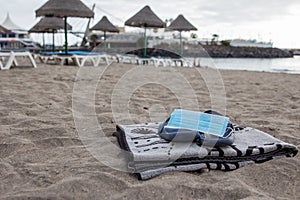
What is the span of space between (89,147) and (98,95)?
5.20 ft

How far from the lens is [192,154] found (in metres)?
1.26

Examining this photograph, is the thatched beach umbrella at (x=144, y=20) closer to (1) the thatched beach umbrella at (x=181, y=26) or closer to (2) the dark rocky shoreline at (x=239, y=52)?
(1) the thatched beach umbrella at (x=181, y=26)

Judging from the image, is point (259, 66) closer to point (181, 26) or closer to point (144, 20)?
point (181, 26)

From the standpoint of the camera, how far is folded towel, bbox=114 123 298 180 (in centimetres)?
121

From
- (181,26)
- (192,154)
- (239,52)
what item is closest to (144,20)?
(181,26)

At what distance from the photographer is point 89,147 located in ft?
4.93

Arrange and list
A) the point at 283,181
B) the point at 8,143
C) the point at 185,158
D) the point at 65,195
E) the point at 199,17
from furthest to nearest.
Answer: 1. the point at 199,17
2. the point at 8,143
3. the point at 185,158
4. the point at 283,181
5. the point at 65,195

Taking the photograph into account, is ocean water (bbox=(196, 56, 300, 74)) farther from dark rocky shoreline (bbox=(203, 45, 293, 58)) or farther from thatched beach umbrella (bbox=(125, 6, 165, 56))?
dark rocky shoreline (bbox=(203, 45, 293, 58))

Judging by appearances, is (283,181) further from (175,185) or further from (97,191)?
(97,191)

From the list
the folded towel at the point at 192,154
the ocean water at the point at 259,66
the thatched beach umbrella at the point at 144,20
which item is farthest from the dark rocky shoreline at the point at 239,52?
the folded towel at the point at 192,154

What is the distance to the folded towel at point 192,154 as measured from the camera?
1208 mm

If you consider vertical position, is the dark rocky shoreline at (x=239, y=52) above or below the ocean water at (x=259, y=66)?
above

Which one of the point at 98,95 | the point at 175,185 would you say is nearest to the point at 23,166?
the point at 175,185

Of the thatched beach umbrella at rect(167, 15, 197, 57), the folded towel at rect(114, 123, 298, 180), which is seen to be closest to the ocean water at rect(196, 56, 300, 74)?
the thatched beach umbrella at rect(167, 15, 197, 57)
